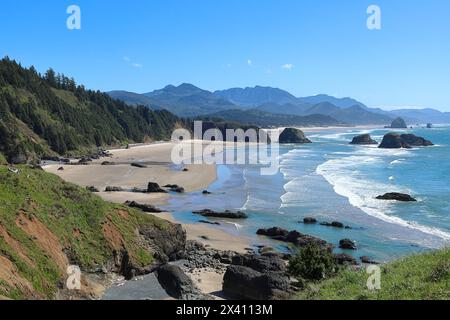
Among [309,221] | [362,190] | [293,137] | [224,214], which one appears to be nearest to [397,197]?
[362,190]

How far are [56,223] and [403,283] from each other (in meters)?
16.5

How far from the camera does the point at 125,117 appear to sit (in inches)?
6083

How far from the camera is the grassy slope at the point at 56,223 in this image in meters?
19.1

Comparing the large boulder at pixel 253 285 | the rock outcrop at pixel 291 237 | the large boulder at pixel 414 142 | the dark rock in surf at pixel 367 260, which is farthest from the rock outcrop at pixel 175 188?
the large boulder at pixel 414 142

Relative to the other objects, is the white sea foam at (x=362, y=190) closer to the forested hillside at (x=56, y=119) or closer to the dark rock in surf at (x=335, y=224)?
the dark rock in surf at (x=335, y=224)

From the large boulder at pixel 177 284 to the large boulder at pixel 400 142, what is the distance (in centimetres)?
12218

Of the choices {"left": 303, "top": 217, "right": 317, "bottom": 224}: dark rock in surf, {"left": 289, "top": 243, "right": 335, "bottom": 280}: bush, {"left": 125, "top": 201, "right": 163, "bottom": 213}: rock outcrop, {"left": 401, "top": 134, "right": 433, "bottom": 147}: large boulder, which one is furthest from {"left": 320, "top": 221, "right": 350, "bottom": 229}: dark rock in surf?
{"left": 401, "top": 134, "right": 433, "bottom": 147}: large boulder

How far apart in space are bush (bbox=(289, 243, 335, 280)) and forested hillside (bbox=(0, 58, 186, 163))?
67222 millimetres

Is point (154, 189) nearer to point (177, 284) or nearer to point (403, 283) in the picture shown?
point (177, 284)

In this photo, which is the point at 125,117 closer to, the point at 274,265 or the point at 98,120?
the point at 98,120

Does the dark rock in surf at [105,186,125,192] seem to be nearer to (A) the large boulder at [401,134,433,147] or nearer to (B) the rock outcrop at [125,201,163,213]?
(B) the rock outcrop at [125,201,163,213]

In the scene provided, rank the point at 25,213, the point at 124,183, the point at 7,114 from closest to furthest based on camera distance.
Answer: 1. the point at 25,213
2. the point at 124,183
3. the point at 7,114
